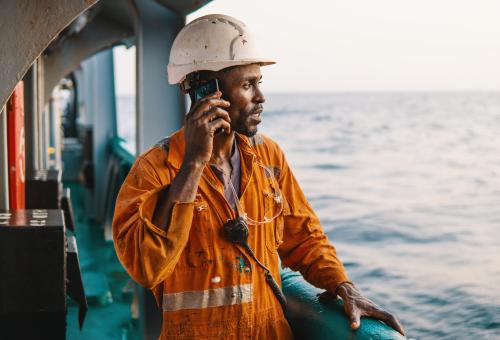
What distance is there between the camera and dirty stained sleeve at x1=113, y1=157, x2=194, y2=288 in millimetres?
2281

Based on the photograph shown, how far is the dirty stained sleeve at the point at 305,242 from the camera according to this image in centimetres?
282

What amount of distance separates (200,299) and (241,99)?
74 centimetres

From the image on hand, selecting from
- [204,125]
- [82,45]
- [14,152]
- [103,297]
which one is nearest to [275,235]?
[204,125]

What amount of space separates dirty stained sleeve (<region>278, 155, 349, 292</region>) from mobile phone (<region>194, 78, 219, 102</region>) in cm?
47

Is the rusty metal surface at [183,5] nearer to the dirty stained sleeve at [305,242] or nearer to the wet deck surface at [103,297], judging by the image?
the dirty stained sleeve at [305,242]

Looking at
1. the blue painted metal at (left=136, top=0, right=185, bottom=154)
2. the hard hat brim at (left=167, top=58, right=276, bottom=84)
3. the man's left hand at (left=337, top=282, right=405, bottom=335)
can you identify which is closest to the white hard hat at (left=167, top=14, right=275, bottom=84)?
the hard hat brim at (left=167, top=58, right=276, bottom=84)

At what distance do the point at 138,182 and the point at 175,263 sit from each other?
1.05 feet

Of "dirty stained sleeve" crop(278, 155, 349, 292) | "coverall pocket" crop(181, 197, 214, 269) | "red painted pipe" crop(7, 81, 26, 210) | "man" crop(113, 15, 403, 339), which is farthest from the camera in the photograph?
"red painted pipe" crop(7, 81, 26, 210)

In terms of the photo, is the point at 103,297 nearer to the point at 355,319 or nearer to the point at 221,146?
the point at 221,146

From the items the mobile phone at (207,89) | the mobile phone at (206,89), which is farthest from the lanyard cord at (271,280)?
the mobile phone at (206,89)

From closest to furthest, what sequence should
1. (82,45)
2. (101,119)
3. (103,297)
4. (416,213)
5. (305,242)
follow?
(305,242) < (103,297) < (82,45) < (101,119) < (416,213)

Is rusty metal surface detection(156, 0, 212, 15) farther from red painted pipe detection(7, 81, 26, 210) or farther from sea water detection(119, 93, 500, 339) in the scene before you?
sea water detection(119, 93, 500, 339)

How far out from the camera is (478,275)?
49.8ft

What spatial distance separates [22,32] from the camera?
2.26 meters
